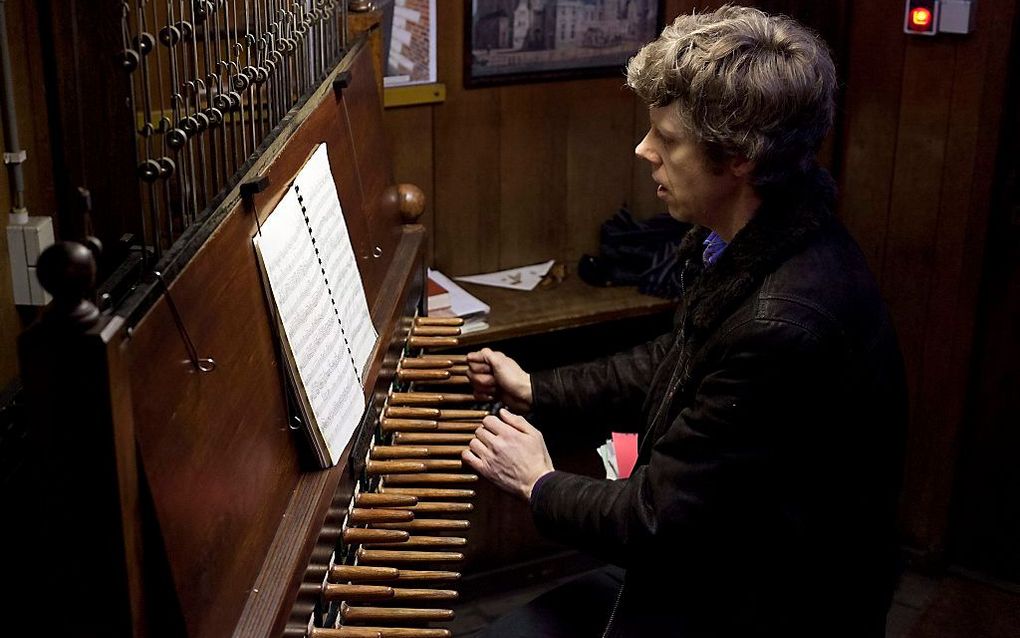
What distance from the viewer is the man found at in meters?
1.78

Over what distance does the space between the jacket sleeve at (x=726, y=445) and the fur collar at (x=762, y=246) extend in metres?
0.07

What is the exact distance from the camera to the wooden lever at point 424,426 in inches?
81.8

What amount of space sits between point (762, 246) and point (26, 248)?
1.03m

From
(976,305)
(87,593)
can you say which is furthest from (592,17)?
(87,593)

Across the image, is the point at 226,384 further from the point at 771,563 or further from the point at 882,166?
the point at 882,166

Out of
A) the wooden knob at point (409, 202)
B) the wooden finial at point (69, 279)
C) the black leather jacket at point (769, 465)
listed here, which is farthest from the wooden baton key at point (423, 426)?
the wooden finial at point (69, 279)

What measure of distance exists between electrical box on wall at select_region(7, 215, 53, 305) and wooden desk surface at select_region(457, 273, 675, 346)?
5.64 feet

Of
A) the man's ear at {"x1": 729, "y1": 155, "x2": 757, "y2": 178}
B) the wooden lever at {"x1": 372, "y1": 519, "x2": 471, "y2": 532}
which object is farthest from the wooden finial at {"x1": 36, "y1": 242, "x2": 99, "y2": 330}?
the man's ear at {"x1": 729, "y1": 155, "x2": 757, "y2": 178}

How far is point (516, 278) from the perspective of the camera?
3.62 meters

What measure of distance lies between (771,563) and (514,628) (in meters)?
0.53

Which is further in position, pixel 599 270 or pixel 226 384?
pixel 599 270

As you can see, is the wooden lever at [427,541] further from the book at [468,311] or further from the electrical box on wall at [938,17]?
the electrical box on wall at [938,17]

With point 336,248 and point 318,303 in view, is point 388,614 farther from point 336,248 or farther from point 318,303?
point 336,248

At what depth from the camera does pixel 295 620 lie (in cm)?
150
